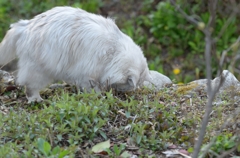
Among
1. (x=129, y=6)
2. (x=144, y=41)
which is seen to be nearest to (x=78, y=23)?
(x=144, y=41)

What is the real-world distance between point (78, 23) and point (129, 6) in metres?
4.78

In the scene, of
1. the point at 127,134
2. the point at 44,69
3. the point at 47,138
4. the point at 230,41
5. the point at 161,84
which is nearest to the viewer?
the point at 47,138

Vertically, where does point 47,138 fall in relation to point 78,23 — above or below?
below

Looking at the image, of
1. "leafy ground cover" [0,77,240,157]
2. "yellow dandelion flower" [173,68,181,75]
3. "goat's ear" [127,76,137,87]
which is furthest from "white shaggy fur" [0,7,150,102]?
"yellow dandelion flower" [173,68,181,75]

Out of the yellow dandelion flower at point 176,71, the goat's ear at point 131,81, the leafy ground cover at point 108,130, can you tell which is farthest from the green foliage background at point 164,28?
the leafy ground cover at point 108,130

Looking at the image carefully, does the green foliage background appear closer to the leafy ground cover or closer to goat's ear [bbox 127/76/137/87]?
goat's ear [bbox 127/76/137/87]

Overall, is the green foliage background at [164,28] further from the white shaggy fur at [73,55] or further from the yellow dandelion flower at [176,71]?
the white shaggy fur at [73,55]

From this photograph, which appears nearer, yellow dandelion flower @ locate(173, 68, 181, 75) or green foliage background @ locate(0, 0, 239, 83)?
yellow dandelion flower @ locate(173, 68, 181, 75)

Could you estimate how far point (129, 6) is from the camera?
9.54m

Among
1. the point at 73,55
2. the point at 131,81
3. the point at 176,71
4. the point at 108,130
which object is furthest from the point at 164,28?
the point at 108,130

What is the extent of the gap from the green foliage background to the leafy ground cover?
3.94 meters

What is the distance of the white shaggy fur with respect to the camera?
4789mm

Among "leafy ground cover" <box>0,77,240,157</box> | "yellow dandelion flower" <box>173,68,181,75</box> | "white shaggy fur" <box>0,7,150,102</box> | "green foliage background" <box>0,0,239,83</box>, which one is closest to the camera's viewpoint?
"leafy ground cover" <box>0,77,240,157</box>

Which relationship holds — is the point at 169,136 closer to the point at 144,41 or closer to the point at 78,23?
the point at 78,23
